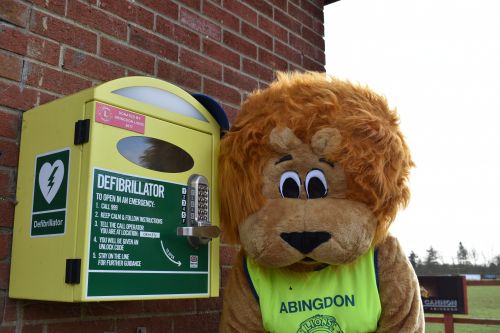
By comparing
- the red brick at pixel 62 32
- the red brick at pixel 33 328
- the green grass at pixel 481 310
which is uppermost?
the red brick at pixel 62 32

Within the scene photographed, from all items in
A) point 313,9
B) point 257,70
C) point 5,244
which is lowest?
point 5,244

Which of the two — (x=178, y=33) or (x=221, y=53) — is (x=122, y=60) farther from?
(x=221, y=53)

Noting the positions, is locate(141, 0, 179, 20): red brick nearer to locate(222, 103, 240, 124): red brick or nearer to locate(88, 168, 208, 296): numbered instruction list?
locate(222, 103, 240, 124): red brick

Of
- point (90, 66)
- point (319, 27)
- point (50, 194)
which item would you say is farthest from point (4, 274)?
point (319, 27)

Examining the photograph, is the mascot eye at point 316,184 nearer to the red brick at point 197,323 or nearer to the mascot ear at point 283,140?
the mascot ear at point 283,140

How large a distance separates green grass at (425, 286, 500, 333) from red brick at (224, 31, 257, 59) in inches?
539

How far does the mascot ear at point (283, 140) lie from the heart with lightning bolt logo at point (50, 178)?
27.4 inches

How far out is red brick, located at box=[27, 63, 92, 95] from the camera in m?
1.85

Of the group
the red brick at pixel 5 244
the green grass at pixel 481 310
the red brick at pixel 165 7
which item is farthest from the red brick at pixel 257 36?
the green grass at pixel 481 310

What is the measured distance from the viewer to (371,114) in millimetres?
1795

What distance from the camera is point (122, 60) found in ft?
7.13

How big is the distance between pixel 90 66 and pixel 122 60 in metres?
0.17

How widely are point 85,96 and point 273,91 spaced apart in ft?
2.25

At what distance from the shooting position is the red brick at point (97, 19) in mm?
2023
